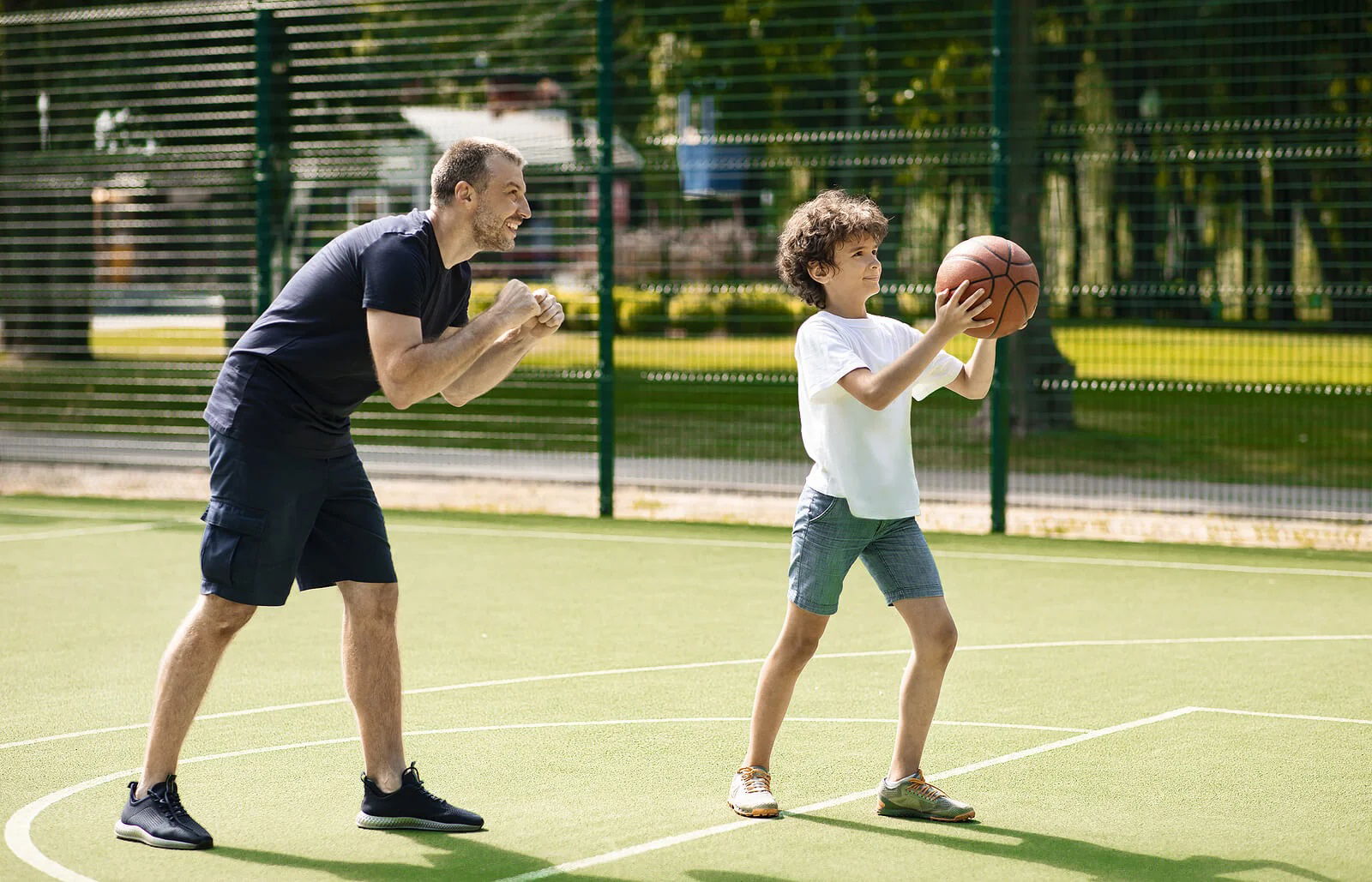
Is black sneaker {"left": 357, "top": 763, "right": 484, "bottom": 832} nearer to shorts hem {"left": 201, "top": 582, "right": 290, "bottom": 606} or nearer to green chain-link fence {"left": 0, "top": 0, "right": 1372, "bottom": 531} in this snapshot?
shorts hem {"left": 201, "top": 582, "right": 290, "bottom": 606}

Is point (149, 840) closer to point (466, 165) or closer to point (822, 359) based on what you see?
point (466, 165)

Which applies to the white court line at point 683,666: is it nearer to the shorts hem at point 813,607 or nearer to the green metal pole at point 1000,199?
the shorts hem at point 813,607

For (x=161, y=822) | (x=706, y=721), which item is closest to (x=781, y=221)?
(x=706, y=721)

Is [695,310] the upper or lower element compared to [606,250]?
lower

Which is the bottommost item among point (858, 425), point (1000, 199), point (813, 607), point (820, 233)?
point (813, 607)

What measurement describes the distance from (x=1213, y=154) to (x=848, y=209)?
6.33m

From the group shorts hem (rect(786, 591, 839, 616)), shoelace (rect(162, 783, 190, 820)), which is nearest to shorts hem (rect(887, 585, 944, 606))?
shorts hem (rect(786, 591, 839, 616))

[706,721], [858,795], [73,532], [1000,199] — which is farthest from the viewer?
[73,532]

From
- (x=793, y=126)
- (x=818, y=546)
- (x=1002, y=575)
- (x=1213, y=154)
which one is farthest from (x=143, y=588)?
(x=793, y=126)

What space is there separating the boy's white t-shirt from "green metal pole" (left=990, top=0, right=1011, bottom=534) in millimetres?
6040

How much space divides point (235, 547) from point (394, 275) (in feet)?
2.81

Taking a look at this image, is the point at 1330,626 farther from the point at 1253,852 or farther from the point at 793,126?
the point at 793,126

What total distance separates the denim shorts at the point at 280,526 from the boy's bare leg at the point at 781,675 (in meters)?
1.13

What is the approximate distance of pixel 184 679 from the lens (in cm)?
475
